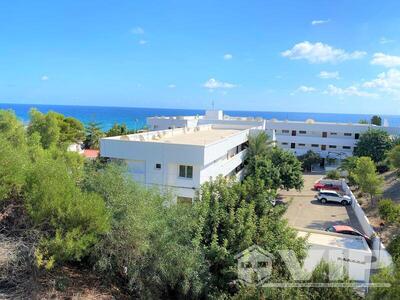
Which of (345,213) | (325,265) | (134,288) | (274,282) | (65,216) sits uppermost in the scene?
(65,216)

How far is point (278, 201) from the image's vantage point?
107 ft

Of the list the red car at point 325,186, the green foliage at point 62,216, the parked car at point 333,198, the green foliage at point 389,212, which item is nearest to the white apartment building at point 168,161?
the green foliage at point 62,216

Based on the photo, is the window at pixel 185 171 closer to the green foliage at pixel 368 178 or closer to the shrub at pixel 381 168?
the green foliage at pixel 368 178

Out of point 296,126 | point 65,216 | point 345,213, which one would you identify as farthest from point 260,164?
point 296,126

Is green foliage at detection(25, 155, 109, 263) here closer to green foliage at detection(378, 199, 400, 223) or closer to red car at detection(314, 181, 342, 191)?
green foliage at detection(378, 199, 400, 223)

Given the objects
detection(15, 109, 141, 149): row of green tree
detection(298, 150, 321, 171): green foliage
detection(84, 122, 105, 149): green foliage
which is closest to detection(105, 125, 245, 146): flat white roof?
detection(15, 109, 141, 149): row of green tree

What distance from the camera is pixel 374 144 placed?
44.7 meters

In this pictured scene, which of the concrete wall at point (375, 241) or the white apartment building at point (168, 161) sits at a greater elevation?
the white apartment building at point (168, 161)

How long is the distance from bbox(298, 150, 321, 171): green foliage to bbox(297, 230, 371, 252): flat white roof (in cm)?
2961

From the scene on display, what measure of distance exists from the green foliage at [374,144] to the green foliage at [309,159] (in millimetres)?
5985

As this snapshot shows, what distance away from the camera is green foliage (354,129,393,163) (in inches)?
1738

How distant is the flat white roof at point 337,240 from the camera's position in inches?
751

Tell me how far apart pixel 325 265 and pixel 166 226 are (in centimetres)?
588

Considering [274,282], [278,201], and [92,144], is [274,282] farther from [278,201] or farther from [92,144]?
[92,144]
